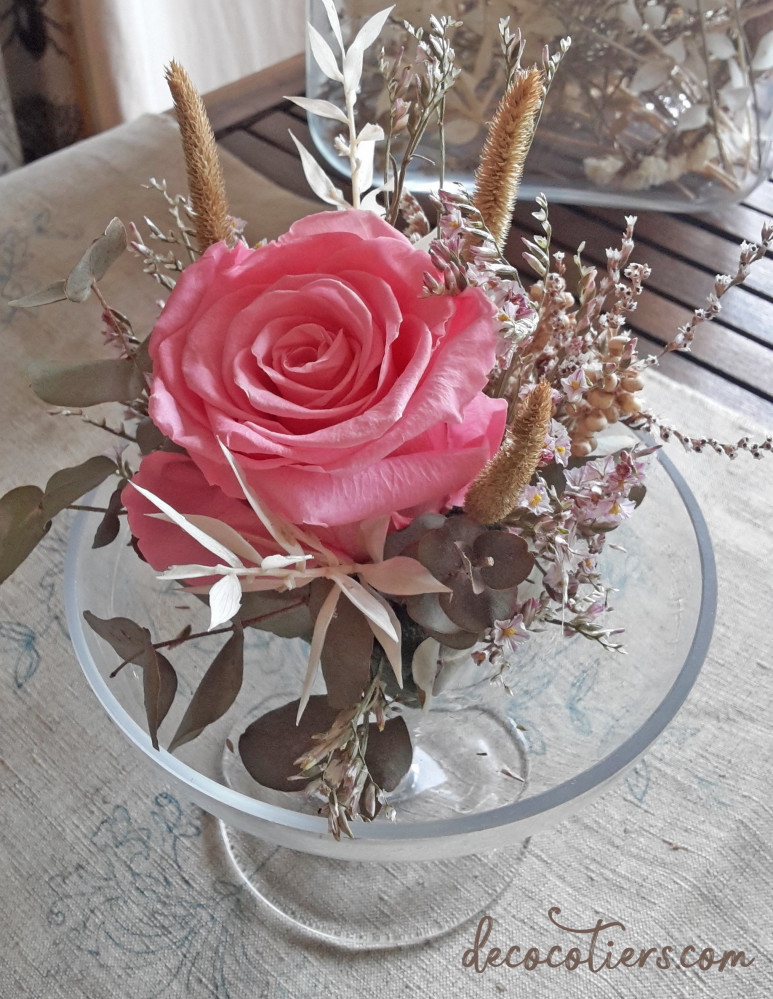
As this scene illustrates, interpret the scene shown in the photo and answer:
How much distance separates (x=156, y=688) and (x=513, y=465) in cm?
14

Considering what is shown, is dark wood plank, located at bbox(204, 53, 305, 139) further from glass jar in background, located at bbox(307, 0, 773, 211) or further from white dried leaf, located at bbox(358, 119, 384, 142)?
white dried leaf, located at bbox(358, 119, 384, 142)

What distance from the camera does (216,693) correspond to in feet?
0.97

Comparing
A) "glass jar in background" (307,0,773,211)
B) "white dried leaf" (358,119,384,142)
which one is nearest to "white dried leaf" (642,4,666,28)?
"glass jar in background" (307,0,773,211)

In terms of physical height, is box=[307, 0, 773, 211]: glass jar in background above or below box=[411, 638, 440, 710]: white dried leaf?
above

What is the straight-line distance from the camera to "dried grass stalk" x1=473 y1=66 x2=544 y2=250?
24cm

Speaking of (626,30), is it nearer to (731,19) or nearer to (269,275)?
(731,19)

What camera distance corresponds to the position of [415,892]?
0.42 meters

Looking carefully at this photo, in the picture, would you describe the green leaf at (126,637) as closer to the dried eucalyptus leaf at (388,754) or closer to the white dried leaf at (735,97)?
the dried eucalyptus leaf at (388,754)

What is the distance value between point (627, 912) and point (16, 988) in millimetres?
269

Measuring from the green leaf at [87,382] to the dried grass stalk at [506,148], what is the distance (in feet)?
0.43

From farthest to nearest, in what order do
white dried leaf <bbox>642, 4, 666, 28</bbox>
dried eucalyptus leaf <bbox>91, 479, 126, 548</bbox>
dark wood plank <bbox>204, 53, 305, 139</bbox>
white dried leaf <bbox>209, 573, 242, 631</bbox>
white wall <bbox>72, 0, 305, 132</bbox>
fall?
white wall <bbox>72, 0, 305, 132</bbox> → dark wood plank <bbox>204, 53, 305, 139</bbox> → white dried leaf <bbox>642, 4, 666, 28</bbox> → dried eucalyptus leaf <bbox>91, 479, 126, 548</bbox> → white dried leaf <bbox>209, 573, 242, 631</bbox>

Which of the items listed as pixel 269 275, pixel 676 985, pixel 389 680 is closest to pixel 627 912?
pixel 676 985

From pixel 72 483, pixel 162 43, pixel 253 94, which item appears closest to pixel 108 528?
pixel 72 483

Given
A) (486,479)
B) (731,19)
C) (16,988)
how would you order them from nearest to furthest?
(486,479)
(16,988)
(731,19)
